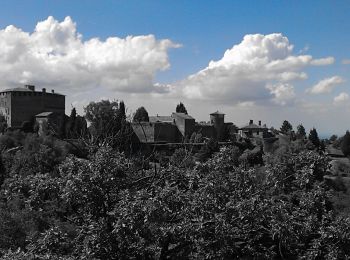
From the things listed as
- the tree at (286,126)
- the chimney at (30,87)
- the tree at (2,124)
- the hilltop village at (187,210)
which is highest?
the chimney at (30,87)

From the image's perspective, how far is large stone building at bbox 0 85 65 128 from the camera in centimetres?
6856

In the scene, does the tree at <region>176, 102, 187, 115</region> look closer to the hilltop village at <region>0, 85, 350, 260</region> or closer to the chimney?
the chimney

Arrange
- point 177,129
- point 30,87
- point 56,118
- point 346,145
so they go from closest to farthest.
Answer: point 56,118, point 177,129, point 30,87, point 346,145

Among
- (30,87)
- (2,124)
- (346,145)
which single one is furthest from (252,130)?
(2,124)

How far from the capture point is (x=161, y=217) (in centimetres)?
707

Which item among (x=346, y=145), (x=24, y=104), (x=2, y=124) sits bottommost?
(x=346, y=145)

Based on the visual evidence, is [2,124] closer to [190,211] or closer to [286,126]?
[286,126]

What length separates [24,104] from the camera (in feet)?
227

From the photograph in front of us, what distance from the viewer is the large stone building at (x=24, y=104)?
6856cm

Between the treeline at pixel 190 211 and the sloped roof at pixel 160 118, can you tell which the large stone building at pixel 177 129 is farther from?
the treeline at pixel 190 211

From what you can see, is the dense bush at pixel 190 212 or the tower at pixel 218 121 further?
the tower at pixel 218 121

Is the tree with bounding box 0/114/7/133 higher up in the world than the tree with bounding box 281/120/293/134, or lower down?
lower down

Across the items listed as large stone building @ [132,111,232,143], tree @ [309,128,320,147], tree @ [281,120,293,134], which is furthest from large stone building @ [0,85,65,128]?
tree @ [281,120,293,134]

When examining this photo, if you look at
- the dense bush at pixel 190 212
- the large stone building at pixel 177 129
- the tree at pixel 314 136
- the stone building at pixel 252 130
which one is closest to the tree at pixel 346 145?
the tree at pixel 314 136
